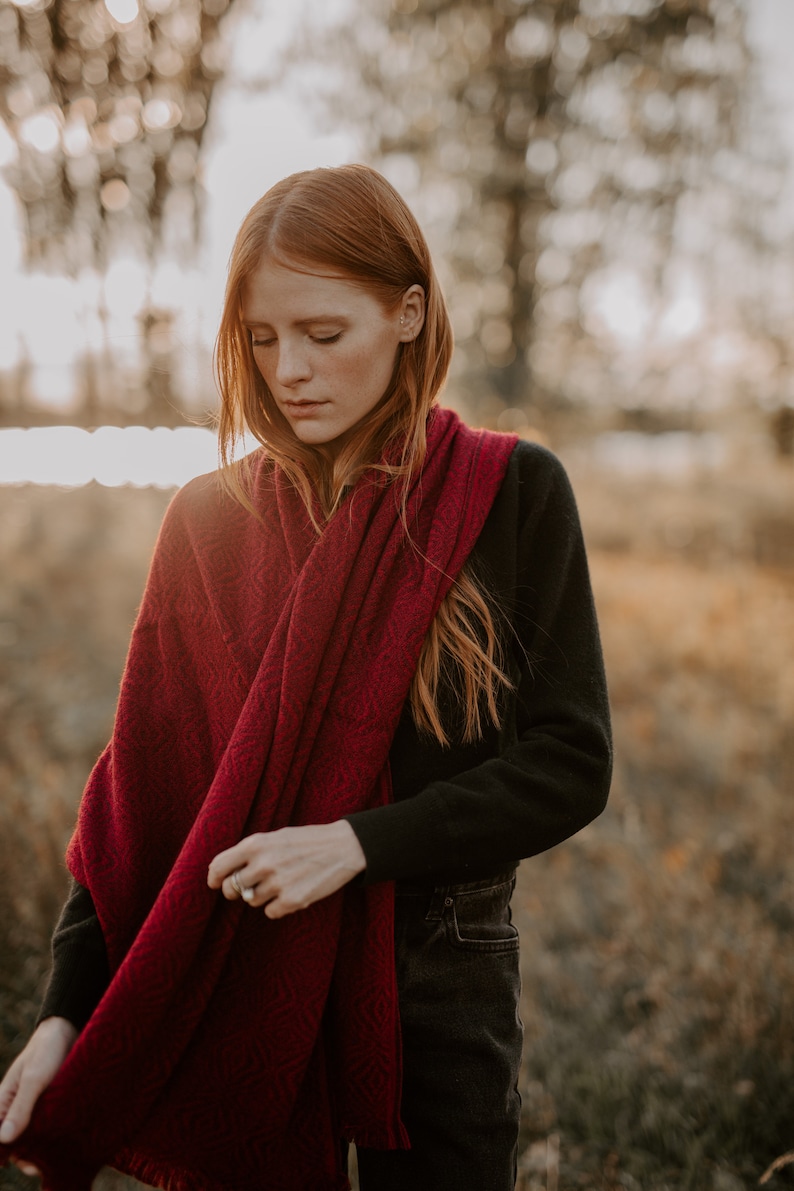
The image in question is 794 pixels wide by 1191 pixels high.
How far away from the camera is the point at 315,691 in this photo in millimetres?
1408

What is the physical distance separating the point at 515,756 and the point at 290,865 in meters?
0.38

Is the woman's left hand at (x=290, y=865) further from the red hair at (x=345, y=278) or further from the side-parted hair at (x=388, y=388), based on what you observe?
the red hair at (x=345, y=278)

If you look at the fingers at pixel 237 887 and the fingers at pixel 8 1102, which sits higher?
the fingers at pixel 237 887

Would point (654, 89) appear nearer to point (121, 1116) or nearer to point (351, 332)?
point (351, 332)

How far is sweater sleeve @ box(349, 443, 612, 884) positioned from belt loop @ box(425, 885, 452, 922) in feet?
0.19

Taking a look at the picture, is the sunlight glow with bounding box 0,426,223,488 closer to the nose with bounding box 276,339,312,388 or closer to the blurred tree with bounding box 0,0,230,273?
the blurred tree with bounding box 0,0,230,273

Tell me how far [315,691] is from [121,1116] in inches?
27.4

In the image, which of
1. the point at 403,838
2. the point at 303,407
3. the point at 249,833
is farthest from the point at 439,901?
the point at 303,407

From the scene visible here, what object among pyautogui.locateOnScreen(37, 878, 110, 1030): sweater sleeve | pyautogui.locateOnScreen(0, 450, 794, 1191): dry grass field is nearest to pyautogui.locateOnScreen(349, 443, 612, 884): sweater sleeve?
pyautogui.locateOnScreen(37, 878, 110, 1030): sweater sleeve

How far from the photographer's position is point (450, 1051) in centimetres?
143

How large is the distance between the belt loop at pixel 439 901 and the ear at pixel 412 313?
95 centimetres

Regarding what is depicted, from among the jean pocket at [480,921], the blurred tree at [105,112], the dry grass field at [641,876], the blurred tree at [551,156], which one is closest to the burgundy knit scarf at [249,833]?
the jean pocket at [480,921]

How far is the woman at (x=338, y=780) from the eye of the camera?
1.32m

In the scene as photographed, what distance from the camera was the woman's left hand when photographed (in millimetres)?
1216
